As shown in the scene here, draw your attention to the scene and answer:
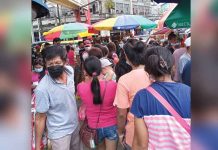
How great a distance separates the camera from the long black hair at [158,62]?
1939mm

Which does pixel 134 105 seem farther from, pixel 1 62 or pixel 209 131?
pixel 1 62

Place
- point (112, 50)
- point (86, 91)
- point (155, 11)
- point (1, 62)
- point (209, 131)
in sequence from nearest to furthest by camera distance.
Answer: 1. point (1, 62)
2. point (209, 131)
3. point (86, 91)
4. point (112, 50)
5. point (155, 11)

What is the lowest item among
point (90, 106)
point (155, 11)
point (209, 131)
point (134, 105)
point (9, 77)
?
point (90, 106)

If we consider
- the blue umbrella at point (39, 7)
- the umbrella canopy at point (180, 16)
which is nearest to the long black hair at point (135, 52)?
the blue umbrella at point (39, 7)

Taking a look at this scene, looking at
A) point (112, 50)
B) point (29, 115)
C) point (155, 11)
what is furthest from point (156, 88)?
point (155, 11)

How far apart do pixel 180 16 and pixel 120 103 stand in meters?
2.68

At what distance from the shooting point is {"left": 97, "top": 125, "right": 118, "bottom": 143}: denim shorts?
3182 mm

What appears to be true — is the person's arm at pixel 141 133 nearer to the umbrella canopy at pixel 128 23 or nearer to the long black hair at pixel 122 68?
the long black hair at pixel 122 68

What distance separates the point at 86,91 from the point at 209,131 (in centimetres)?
252

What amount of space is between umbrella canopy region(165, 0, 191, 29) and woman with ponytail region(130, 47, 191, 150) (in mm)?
2504

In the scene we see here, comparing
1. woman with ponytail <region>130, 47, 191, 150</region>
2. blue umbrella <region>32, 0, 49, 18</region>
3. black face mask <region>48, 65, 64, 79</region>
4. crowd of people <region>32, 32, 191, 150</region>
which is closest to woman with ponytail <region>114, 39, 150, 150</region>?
crowd of people <region>32, 32, 191, 150</region>

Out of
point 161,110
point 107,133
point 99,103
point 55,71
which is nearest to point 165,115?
point 161,110

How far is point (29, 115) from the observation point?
562 millimetres

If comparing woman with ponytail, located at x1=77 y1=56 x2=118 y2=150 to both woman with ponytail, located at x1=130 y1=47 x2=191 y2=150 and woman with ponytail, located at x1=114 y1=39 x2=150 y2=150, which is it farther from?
woman with ponytail, located at x1=130 y1=47 x2=191 y2=150
